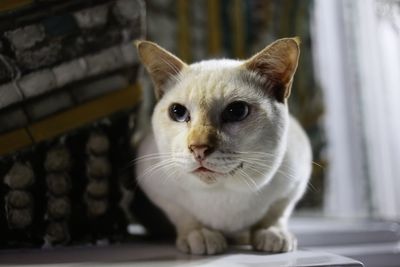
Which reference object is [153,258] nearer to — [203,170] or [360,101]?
Result: [203,170]

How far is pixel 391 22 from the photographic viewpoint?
132 cm

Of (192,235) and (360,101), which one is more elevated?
(360,101)

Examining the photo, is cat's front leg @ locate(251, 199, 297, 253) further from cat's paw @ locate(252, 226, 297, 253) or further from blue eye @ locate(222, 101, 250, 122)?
blue eye @ locate(222, 101, 250, 122)

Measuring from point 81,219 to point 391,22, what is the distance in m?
0.98

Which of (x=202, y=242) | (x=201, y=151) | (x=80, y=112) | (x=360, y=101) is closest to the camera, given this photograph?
(x=201, y=151)

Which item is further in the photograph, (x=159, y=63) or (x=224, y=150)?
(x=159, y=63)

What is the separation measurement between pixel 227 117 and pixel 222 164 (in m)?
0.10

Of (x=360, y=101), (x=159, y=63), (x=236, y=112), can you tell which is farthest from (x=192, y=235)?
(x=360, y=101)

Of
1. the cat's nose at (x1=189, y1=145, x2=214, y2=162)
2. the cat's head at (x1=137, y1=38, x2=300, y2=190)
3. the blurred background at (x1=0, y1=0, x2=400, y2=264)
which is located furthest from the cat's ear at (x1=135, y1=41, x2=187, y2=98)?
the cat's nose at (x1=189, y1=145, x2=214, y2=162)

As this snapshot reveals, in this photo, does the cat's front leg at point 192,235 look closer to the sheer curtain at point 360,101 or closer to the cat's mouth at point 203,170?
the cat's mouth at point 203,170

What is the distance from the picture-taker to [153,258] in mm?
871

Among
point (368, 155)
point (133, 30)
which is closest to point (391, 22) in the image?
point (368, 155)

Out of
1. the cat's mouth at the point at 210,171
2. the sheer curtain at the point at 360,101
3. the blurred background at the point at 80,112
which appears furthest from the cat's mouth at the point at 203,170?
the sheer curtain at the point at 360,101

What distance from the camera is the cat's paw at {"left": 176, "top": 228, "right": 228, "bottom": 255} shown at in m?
0.91
